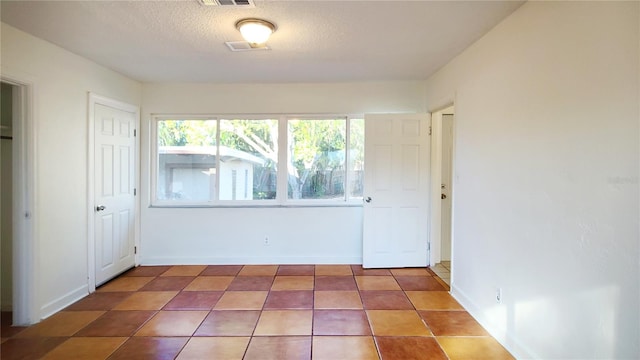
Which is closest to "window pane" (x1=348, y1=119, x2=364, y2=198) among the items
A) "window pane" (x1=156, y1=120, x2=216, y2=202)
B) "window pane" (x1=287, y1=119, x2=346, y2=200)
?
"window pane" (x1=287, y1=119, x2=346, y2=200)

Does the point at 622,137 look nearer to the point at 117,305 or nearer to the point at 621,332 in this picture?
the point at 621,332

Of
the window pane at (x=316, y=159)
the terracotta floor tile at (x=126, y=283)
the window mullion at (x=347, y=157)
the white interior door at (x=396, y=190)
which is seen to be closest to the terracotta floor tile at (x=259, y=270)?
the window pane at (x=316, y=159)

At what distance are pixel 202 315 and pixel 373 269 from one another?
2143mm

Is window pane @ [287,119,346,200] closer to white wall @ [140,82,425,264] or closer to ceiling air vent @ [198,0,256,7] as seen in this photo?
white wall @ [140,82,425,264]

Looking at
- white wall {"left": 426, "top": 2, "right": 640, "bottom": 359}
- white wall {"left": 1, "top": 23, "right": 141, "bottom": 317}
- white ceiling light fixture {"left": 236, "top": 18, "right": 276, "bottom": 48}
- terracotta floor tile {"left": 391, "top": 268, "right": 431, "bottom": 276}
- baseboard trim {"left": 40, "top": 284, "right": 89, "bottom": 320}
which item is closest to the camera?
A: white wall {"left": 426, "top": 2, "right": 640, "bottom": 359}

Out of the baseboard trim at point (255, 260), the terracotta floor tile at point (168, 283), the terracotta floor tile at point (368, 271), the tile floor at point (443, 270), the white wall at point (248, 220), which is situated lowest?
the terracotta floor tile at point (168, 283)

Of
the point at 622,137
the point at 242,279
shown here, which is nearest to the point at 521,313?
the point at 622,137

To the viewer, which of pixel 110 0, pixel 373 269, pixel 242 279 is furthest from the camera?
pixel 373 269

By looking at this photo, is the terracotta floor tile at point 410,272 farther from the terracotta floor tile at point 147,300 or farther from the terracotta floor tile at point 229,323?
the terracotta floor tile at point 147,300

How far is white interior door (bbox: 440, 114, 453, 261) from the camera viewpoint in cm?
439

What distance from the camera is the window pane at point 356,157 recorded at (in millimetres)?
4324

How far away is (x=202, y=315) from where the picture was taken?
287cm

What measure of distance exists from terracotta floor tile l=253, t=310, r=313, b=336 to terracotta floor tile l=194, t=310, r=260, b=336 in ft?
0.24

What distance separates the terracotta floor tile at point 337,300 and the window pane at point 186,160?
2.06 metres
